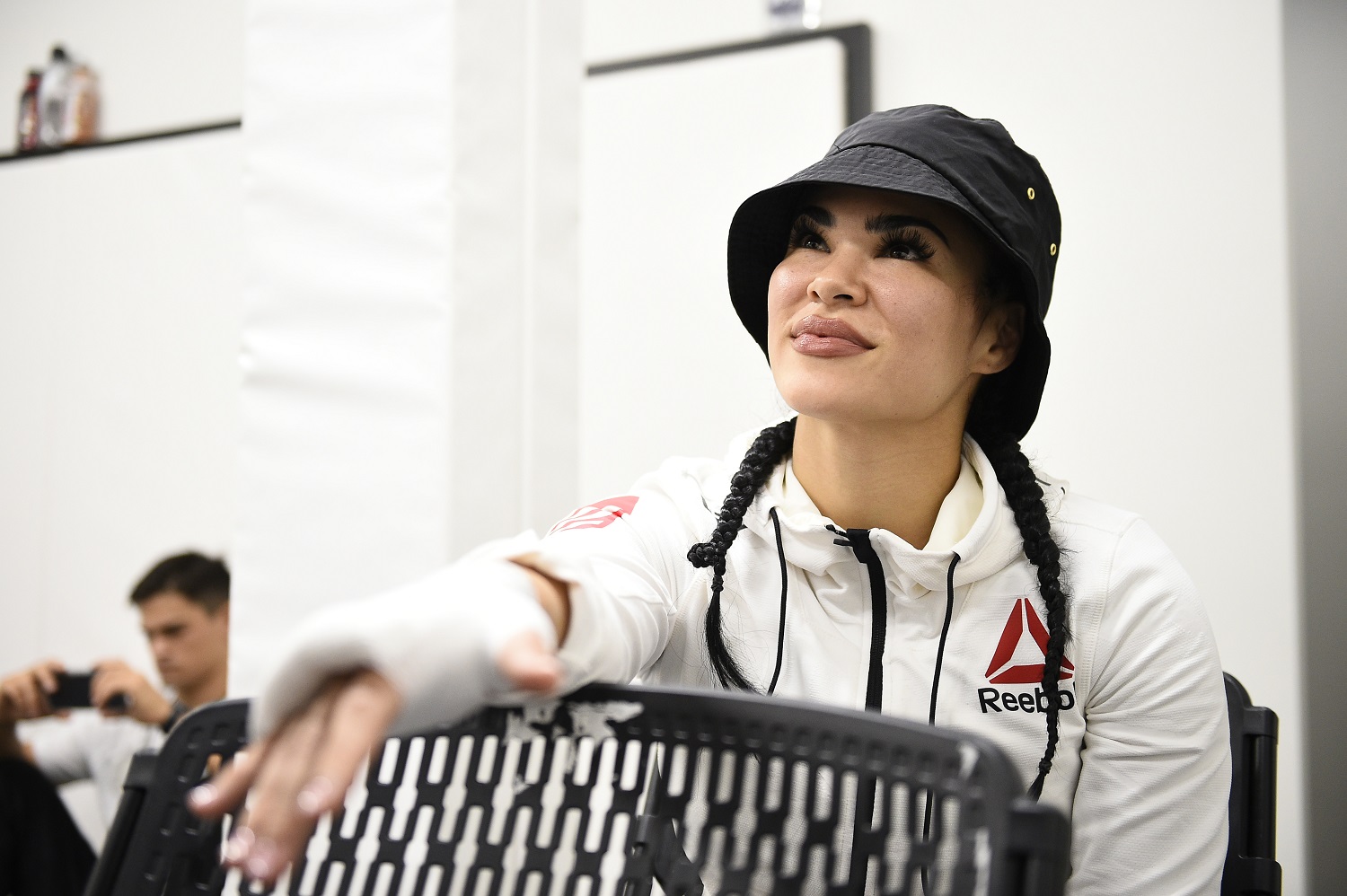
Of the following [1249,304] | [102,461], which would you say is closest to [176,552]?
[102,461]

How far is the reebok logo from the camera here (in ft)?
3.20

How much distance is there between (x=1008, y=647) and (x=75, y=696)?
239cm

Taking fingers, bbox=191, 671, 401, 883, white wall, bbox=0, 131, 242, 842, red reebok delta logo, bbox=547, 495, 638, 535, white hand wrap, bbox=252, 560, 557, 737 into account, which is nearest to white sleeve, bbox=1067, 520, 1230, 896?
red reebok delta logo, bbox=547, 495, 638, 535

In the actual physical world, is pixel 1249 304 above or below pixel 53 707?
above

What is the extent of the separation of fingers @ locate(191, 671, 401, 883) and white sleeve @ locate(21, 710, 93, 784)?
8.21ft

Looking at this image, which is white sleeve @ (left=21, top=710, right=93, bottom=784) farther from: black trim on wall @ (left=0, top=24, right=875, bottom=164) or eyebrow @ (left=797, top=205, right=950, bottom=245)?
eyebrow @ (left=797, top=205, right=950, bottom=245)

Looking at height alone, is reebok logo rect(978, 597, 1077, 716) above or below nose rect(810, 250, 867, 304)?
below

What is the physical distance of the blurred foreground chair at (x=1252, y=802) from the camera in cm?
95

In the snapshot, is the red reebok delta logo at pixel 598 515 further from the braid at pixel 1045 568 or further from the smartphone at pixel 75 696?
the smartphone at pixel 75 696

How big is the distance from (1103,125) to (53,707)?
8.52 ft

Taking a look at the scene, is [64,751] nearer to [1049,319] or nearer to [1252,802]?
[1049,319]

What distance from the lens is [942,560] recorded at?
969 millimetres

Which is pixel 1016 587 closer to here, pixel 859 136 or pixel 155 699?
pixel 859 136

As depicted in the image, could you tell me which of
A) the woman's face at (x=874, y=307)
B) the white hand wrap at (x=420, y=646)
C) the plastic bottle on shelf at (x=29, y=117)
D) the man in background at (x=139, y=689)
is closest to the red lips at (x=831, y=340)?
the woman's face at (x=874, y=307)
